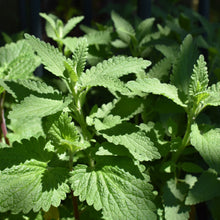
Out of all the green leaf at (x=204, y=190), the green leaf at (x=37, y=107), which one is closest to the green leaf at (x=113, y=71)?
the green leaf at (x=37, y=107)

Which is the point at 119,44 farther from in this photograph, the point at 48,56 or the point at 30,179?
the point at 30,179

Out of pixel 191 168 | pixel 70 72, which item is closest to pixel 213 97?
pixel 191 168

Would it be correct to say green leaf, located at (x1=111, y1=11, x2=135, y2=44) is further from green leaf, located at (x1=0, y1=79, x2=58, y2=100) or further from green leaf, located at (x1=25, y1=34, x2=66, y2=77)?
green leaf, located at (x1=0, y1=79, x2=58, y2=100)

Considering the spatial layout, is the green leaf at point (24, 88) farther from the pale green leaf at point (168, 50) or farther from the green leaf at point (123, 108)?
the pale green leaf at point (168, 50)

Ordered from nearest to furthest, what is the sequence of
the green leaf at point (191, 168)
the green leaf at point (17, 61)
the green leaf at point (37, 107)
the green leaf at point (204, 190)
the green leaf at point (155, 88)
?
the green leaf at point (37, 107) < the green leaf at point (155, 88) < the green leaf at point (204, 190) < the green leaf at point (191, 168) < the green leaf at point (17, 61)

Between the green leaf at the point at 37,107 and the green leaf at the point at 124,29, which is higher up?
the green leaf at the point at 37,107

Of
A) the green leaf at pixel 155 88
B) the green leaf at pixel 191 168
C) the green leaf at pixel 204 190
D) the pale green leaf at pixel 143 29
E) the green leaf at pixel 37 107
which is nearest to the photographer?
the green leaf at pixel 37 107
